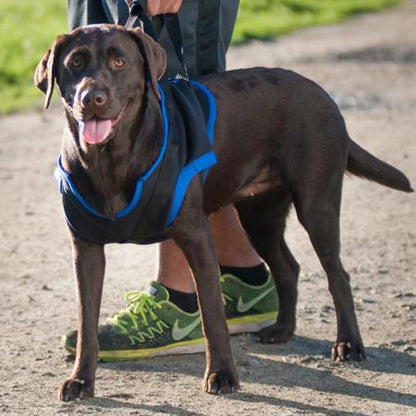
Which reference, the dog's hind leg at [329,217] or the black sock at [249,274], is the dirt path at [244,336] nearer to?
the dog's hind leg at [329,217]

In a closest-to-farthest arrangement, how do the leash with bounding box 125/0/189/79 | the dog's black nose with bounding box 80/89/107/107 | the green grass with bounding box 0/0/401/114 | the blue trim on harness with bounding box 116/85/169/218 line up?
the dog's black nose with bounding box 80/89/107/107 < the blue trim on harness with bounding box 116/85/169/218 < the leash with bounding box 125/0/189/79 < the green grass with bounding box 0/0/401/114

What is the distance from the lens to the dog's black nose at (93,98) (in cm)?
397

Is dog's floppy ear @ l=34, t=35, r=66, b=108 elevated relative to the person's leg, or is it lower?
elevated

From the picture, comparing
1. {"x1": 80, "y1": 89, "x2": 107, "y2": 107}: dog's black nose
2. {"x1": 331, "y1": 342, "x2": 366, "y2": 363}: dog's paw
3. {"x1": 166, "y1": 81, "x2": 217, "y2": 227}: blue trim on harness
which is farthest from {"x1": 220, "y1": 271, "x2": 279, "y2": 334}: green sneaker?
{"x1": 80, "y1": 89, "x2": 107, "y2": 107}: dog's black nose

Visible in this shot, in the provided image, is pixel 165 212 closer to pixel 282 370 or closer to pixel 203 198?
pixel 203 198

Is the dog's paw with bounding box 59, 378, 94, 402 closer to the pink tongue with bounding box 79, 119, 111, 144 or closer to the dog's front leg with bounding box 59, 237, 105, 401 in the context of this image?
the dog's front leg with bounding box 59, 237, 105, 401

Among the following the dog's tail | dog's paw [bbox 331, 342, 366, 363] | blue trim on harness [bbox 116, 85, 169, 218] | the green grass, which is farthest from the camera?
the green grass

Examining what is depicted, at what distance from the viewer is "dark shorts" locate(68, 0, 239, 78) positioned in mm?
4871

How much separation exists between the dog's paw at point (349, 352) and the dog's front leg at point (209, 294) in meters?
0.57

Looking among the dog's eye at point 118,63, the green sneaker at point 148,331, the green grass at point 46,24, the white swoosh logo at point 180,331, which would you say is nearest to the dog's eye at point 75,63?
the dog's eye at point 118,63

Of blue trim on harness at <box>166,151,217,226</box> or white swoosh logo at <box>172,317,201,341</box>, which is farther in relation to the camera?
white swoosh logo at <box>172,317,201,341</box>

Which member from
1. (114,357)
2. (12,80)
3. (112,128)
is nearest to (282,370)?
(114,357)

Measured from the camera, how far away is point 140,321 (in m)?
4.98

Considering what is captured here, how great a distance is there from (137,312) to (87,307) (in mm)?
587
